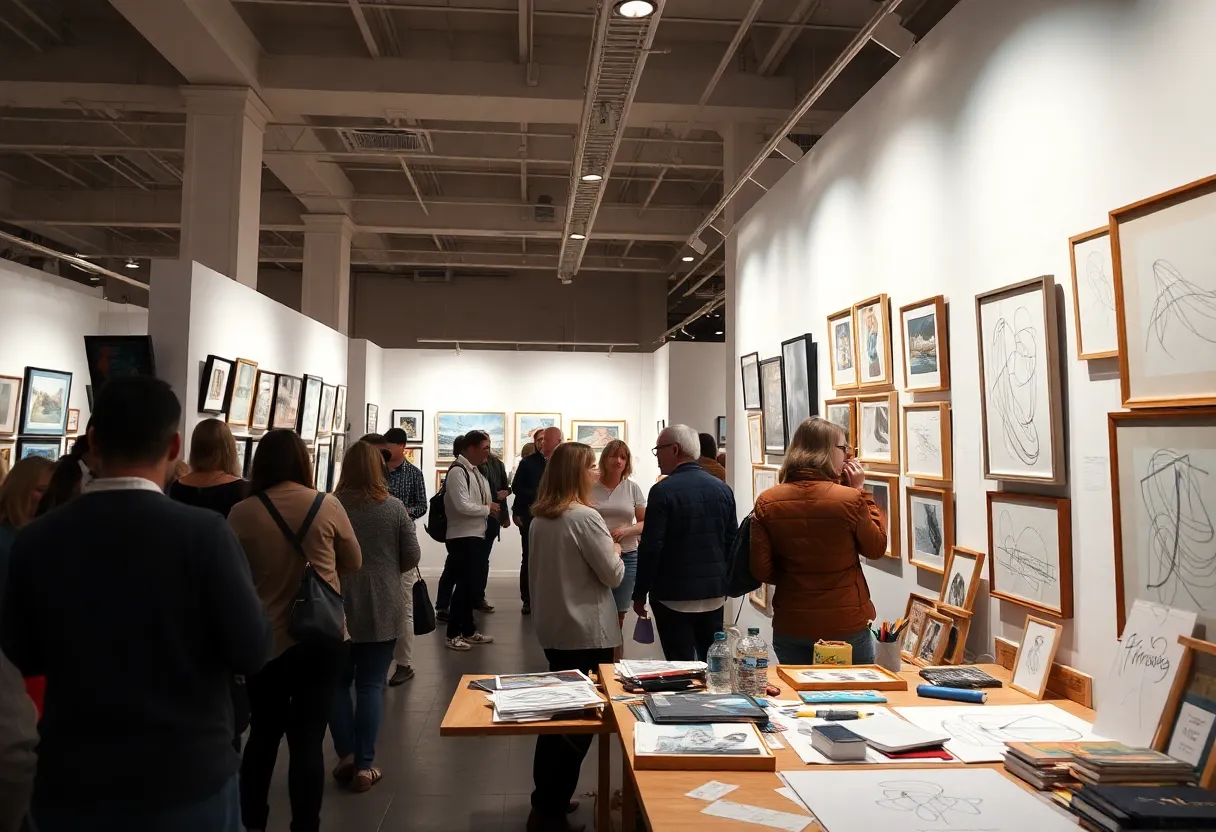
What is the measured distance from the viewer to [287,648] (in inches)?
126

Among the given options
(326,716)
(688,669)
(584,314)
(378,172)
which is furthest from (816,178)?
(584,314)

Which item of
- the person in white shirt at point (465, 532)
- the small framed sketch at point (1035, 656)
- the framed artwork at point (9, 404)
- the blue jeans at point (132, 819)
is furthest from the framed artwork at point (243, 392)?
the small framed sketch at point (1035, 656)

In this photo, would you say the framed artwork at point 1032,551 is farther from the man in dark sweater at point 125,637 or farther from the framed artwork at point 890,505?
the man in dark sweater at point 125,637

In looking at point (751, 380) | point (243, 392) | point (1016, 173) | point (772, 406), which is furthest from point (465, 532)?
point (1016, 173)

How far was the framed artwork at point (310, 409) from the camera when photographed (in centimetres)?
851

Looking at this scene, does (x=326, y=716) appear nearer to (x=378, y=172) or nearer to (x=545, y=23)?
(x=545, y=23)

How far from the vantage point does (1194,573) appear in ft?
7.43

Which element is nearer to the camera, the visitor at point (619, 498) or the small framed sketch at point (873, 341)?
the small framed sketch at point (873, 341)

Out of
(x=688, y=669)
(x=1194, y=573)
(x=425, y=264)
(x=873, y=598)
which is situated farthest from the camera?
(x=425, y=264)

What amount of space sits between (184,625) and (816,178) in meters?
4.65

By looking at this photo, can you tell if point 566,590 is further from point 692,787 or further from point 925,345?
point 925,345

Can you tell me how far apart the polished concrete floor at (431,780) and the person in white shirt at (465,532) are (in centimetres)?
97

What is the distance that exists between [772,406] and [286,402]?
452 cm

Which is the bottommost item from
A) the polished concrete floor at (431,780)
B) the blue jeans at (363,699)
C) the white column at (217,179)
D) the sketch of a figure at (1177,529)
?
the polished concrete floor at (431,780)
